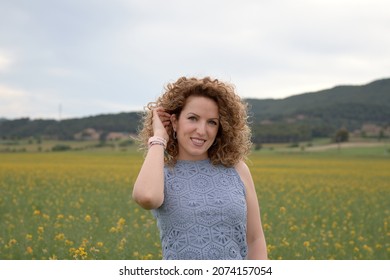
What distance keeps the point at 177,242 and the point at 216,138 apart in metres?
0.62

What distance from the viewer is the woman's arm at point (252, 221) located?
2.88m

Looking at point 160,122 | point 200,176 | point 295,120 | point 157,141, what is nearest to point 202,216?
point 200,176

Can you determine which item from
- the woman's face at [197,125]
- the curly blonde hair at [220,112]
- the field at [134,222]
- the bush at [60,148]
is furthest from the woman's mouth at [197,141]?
the bush at [60,148]

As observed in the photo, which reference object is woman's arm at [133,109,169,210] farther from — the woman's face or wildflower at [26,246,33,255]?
wildflower at [26,246,33,255]

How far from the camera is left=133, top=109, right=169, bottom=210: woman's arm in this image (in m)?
2.65

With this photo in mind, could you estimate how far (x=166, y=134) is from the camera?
2.88 meters

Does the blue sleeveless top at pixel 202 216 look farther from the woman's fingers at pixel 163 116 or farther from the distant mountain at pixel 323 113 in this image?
the distant mountain at pixel 323 113

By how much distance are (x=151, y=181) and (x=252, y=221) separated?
0.60m

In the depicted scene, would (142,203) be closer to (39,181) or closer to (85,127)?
(39,181)

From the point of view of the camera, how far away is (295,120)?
12850cm

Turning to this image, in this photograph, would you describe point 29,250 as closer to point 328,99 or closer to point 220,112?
point 220,112

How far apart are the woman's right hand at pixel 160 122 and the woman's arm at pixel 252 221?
428 mm

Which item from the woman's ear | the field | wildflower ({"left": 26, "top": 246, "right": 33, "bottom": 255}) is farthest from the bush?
the woman's ear
